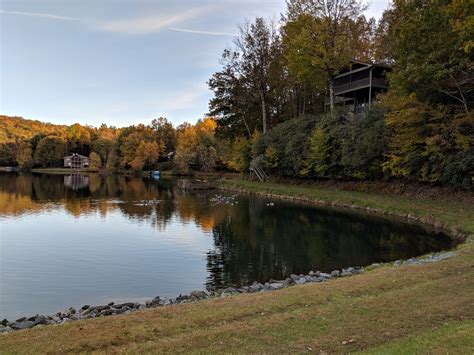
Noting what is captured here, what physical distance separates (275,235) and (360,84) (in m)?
27.9

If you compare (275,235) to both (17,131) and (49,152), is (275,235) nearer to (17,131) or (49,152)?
(49,152)

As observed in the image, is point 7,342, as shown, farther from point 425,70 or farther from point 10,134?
point 10,134

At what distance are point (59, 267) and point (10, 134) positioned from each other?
183 metres

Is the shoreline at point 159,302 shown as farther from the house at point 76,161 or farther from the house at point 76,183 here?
the house at point 76,161

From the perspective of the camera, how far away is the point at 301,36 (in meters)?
40.6

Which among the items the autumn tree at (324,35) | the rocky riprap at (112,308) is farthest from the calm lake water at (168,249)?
the autumn tree at (324,35)

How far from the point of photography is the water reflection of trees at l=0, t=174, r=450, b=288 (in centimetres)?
1584

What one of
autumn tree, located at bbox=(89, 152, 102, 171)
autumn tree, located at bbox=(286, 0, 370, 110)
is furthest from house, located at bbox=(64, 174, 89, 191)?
autumn tree, located at bbox=(89, 152, 102, 171)

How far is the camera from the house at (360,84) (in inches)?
1686

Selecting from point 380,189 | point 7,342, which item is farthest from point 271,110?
point 7,342

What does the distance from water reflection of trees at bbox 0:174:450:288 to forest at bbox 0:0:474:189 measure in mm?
6037

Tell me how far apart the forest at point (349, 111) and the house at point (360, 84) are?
1701mm

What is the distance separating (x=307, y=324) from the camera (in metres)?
6.95

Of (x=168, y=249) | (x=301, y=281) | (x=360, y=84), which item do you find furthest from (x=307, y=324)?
(x=360, y=84)
